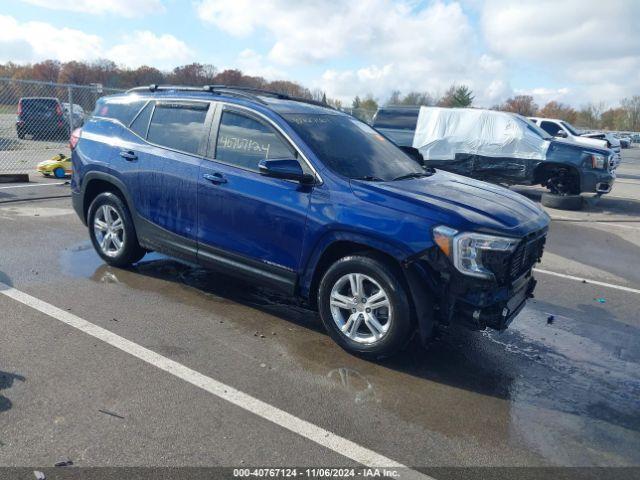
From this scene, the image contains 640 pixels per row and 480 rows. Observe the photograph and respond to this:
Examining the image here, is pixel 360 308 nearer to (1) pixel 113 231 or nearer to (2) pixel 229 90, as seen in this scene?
(2) pixel 229 90

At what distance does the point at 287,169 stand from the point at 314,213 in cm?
40

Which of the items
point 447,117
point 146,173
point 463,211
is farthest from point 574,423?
point 447,117

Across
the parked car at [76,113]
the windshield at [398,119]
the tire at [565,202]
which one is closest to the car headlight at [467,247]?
the tire at [565,202]

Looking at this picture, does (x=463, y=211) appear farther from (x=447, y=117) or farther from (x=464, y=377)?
(x=447, y=117)

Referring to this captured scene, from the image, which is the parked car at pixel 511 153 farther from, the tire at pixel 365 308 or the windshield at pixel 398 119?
the tire at pixel 365 308

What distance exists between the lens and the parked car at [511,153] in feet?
38.7

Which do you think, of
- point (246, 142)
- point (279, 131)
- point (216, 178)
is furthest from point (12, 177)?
point (279, 131)

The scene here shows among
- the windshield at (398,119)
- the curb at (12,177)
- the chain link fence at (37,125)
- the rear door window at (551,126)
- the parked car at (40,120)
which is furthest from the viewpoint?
the rear door window at (551,126)

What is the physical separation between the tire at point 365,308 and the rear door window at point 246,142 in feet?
3.63

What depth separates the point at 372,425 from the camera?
3.23m

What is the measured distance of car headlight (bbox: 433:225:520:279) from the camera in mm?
3637

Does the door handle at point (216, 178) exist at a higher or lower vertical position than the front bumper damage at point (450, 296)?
higher

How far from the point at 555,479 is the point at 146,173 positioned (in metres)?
4.26

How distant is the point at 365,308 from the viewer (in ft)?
13.1
